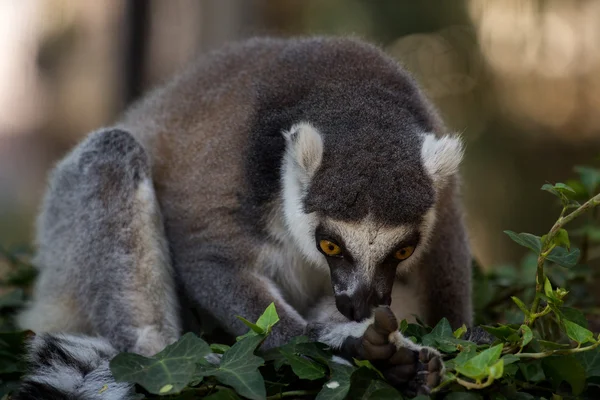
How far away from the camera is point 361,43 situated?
4.76 m

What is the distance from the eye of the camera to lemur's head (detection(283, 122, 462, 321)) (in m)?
3.50

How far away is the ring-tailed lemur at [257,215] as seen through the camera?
357cm

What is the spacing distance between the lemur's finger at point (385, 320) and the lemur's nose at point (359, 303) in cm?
40

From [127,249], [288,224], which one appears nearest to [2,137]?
[127,249]

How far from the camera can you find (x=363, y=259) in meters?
3.48

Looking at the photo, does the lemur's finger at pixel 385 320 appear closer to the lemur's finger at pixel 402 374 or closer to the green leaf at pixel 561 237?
the lemur's finger at pixel 402 374

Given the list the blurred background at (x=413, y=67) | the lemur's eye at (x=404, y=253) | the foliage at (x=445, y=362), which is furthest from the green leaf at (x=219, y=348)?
the blurred background at (x=413, y=67)

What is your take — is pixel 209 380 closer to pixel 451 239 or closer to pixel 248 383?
pixel 248 383

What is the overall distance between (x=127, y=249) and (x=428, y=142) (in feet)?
5.71

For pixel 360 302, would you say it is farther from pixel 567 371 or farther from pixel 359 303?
pixel 567 371

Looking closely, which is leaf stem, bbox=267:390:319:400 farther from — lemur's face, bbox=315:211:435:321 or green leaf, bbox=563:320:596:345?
green leaf, bbox=563:320:596:345

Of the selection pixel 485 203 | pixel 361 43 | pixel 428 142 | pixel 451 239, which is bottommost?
pixel 485 203

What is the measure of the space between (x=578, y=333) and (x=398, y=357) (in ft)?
2.35

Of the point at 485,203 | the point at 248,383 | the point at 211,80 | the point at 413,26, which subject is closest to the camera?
the point at 248,383
